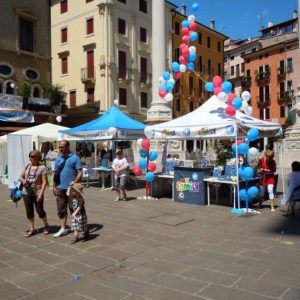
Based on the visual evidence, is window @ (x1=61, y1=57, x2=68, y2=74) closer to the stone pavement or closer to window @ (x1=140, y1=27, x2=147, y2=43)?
window @ (x1=140, y1=27, x2=147, y2=43)

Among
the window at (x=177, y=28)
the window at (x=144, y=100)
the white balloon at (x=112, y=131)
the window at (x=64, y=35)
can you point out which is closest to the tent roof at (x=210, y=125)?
the white balloon at (x=112, y=131)

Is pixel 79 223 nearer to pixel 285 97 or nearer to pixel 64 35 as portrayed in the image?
pixel 64 35

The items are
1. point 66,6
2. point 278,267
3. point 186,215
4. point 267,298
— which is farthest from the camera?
point 66,6

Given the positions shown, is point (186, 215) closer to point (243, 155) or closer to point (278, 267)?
point (243, 155)

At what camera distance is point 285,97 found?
53188 millimetres

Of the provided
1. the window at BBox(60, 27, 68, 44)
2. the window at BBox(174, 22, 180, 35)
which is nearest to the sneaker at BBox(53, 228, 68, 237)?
the window at BBox(60, 27, 68, 44)

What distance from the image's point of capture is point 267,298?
167 inches

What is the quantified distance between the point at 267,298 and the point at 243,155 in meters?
5.92

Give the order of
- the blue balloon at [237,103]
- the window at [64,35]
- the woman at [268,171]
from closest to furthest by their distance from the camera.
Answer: the woman at [268,171] → the blue balloon at [237,103] → the window at [64,35]

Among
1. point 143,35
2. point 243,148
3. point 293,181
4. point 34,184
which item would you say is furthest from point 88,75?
point 34,184

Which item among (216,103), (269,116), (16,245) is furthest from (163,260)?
(269,116)

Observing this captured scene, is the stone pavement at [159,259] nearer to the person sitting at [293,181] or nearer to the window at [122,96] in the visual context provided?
the person sitting at [293,181]

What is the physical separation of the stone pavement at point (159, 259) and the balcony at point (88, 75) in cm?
2669

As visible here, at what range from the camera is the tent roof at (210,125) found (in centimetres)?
950
